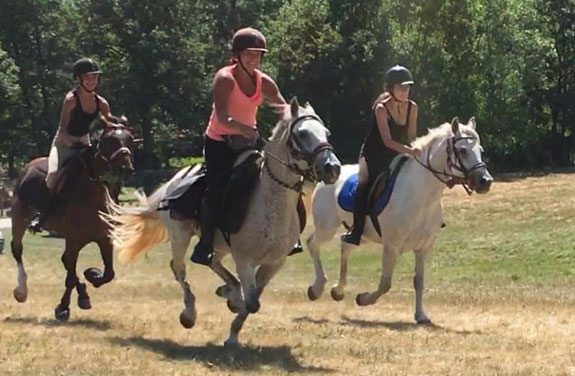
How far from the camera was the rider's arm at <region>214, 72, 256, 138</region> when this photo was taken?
10.1 m

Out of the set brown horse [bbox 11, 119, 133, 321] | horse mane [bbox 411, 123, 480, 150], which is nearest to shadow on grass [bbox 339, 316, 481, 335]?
horse mane [bbox 411, 123, 480, 150]

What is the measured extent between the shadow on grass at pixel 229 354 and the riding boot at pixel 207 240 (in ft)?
2.87

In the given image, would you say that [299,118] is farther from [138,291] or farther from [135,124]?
[135,124]

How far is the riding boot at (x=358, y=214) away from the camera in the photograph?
13.5 m

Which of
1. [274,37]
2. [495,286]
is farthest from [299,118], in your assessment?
[274,37]

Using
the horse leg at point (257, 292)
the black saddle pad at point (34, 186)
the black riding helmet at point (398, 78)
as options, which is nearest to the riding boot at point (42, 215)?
the black saddle pad at point (34, 186)

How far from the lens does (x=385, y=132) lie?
1299cm

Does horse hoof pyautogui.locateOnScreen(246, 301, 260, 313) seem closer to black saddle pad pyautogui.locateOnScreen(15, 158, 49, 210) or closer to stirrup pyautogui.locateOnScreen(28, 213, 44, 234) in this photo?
stirrup pyautogui.locateOnScreen(28, 213, 44, 234)

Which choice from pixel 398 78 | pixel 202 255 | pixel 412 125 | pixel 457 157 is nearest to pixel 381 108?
pixel 398 78

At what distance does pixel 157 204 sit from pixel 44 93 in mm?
59043

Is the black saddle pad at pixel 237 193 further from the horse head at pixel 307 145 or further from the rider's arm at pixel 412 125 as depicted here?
the rider's arm at pixel 412 125

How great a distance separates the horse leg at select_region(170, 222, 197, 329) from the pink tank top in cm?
157

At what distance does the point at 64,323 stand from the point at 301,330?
2832 mm

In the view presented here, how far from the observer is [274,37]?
59.9 m
